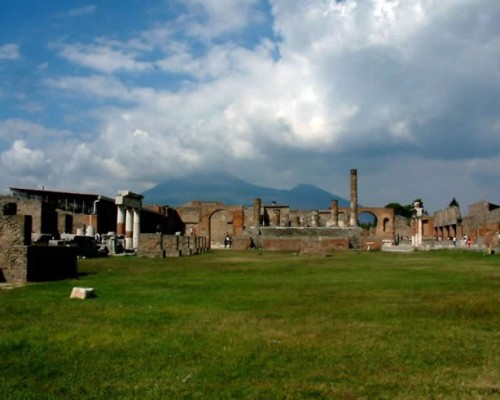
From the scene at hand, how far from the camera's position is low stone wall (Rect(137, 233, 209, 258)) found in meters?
30.5

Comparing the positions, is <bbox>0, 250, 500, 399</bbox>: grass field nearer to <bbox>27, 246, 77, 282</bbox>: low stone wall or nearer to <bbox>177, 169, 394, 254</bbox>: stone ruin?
<bbox>27, 246, 77, 282</bbox>: low stone wall

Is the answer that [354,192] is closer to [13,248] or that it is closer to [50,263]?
[50,263]

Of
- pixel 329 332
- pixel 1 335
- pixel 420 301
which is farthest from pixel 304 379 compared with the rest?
pixel 420 301

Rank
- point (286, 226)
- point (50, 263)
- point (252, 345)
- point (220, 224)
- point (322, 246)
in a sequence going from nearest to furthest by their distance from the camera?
point (252, 345)
point (50, 263)
point (322, 246)
point (286, 226)
point (220, 224)

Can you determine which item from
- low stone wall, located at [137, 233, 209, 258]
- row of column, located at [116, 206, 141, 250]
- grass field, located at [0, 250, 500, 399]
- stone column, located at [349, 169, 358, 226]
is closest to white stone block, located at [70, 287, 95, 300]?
grass field, located at [0, 250, 500, 399]

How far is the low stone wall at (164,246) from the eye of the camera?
100ft

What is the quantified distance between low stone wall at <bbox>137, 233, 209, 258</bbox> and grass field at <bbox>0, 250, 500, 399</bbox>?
62.5ft

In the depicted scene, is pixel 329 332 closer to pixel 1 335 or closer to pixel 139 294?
pixel 1 335

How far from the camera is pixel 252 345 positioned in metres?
6.20

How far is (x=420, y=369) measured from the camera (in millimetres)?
5156

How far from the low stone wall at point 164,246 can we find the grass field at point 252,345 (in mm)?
19036

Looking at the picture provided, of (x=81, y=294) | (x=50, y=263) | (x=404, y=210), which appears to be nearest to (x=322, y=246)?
(x=50, y=263)

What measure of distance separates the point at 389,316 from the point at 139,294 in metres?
5.24

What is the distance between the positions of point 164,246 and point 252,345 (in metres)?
27.4
